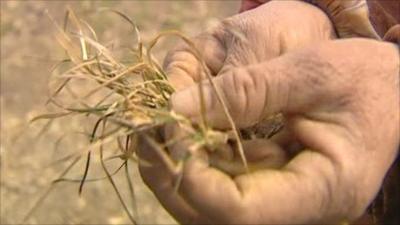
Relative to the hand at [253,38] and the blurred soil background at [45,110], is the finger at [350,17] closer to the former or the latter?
the hand at [253,38]

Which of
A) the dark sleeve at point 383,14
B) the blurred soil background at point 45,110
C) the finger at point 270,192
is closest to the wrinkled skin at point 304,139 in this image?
the finger at point 270,192

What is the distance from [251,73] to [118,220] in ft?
3.10

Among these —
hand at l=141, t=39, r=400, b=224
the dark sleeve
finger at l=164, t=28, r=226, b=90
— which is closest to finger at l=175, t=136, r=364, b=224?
hand at l=141, t=39, r=400, b=224

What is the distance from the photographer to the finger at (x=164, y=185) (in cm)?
60

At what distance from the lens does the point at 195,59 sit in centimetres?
71

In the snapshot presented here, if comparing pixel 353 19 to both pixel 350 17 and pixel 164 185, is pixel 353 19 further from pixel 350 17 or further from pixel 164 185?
pixel 164 185

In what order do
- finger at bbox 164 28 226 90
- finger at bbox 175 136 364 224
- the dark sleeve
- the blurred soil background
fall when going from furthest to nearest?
1. the blurred soil background
2. the dark sleeve
3. finger at bbox 164 28 226 90
4. finger at bbox 175 136 364 224

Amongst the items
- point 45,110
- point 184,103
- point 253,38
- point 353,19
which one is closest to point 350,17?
point 353,19

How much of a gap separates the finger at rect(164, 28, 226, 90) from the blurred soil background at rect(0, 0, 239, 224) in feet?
1.89

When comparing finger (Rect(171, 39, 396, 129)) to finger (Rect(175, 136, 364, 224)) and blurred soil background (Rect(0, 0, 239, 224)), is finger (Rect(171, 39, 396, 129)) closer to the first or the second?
finger (Rect(175, 136, 364, 224))

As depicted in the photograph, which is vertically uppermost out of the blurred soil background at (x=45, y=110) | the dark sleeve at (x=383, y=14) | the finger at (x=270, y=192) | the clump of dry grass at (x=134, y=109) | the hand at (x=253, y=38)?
the clump of dry grass at (x=134, y=109)

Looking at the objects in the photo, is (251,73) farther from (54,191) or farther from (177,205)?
(54,191)

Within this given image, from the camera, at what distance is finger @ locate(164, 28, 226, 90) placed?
0.69m

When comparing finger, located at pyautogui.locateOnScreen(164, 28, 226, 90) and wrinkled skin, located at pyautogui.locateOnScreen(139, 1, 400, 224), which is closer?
wrinkled skin, located at pyautogui.locateOnScreen(139, 1, 400, 224)
